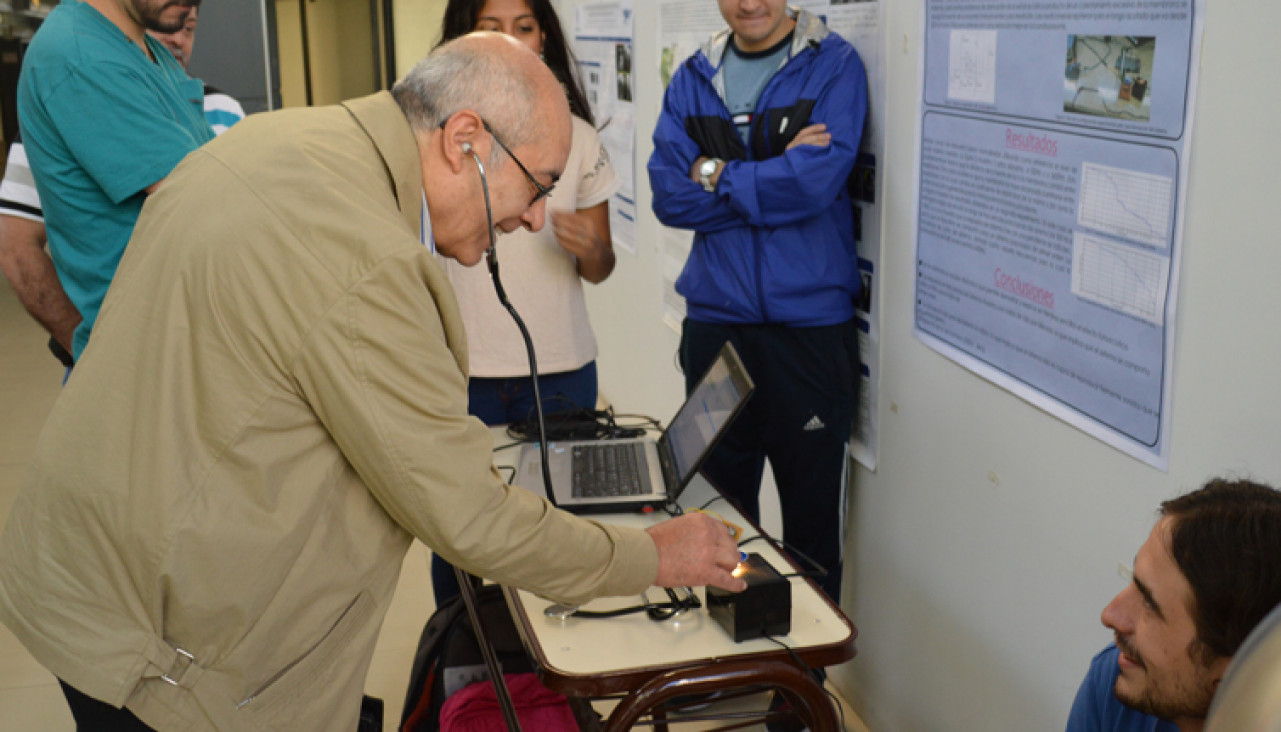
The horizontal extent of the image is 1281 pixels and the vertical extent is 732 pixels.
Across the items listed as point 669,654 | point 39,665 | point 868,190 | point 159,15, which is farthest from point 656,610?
point 39,665

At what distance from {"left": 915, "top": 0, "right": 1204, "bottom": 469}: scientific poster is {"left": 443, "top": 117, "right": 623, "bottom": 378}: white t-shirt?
640mm

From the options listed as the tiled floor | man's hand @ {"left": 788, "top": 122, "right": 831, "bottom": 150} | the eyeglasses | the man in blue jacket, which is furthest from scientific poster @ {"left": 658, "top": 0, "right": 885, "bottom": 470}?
the eyeglasses

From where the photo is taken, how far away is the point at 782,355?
219cm

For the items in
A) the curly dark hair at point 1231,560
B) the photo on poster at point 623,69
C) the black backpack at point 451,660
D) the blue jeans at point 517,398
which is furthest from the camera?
the photo on poster at point 623,69

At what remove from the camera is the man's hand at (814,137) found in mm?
2043

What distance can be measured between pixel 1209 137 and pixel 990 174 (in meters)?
0.46

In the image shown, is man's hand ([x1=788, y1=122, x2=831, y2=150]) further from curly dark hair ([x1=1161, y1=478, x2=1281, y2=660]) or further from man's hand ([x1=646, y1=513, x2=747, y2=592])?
curly dark hair ([x1=1161, y1=478, x2=1281, y2=660])

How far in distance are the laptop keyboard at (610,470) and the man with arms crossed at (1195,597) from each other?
874mm

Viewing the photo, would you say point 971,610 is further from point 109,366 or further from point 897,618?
point 109,366

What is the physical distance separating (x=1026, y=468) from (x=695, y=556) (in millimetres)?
654

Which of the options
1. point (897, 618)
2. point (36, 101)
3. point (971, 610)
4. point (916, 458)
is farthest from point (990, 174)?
point (36, 101)

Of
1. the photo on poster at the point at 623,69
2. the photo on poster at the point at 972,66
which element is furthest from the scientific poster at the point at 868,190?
the photo on poster at the point at 623,69

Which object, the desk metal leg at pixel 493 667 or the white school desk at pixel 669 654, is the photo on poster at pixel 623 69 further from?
the white school desk at pixel 669 654

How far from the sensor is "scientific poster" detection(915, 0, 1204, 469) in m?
1.39
